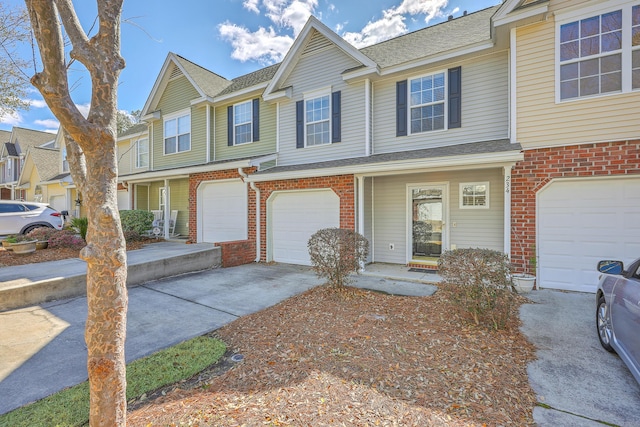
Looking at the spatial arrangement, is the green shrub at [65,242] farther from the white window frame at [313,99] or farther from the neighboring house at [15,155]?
the neighboring house at [15,155]

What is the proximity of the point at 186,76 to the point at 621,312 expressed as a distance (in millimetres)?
14403

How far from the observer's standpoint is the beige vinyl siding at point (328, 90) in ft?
29.3

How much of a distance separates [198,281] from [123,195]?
1025 cm

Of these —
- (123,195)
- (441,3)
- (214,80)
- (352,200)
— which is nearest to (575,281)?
(352,200)

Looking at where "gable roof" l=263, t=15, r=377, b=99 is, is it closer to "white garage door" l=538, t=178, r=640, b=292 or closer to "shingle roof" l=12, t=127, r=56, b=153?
"white garage door" l=538, t=178, r=640, b=292

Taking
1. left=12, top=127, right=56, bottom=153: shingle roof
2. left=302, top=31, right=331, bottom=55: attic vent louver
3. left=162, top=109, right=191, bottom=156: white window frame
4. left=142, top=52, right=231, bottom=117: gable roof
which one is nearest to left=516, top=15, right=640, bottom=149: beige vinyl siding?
left=302, top=31, right=331, bottom=55: attic vent louver

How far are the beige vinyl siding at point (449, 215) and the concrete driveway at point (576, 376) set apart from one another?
2.88m

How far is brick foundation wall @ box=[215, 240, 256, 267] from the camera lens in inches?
361

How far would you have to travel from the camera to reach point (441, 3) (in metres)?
10.2

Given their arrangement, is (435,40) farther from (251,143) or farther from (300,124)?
(251,143)

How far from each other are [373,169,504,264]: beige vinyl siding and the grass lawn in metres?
6.02

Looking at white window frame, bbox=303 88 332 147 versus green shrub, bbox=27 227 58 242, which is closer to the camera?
white window frame, bbox=303 88 332 147

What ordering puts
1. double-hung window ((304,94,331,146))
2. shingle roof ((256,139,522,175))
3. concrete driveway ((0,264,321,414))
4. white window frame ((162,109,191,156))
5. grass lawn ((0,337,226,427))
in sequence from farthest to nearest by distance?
white window frame ((162,109,191,156)) < double-hung window ((304,94,331,146)) < shingle roof ((256,139,522,175)) < concrete driveway ((0,264,321,414)) < grass lawn ((0,337,226,427))

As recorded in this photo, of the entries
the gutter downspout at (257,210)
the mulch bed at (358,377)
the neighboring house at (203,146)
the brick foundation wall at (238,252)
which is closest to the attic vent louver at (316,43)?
the neighboring house at (203,146)
